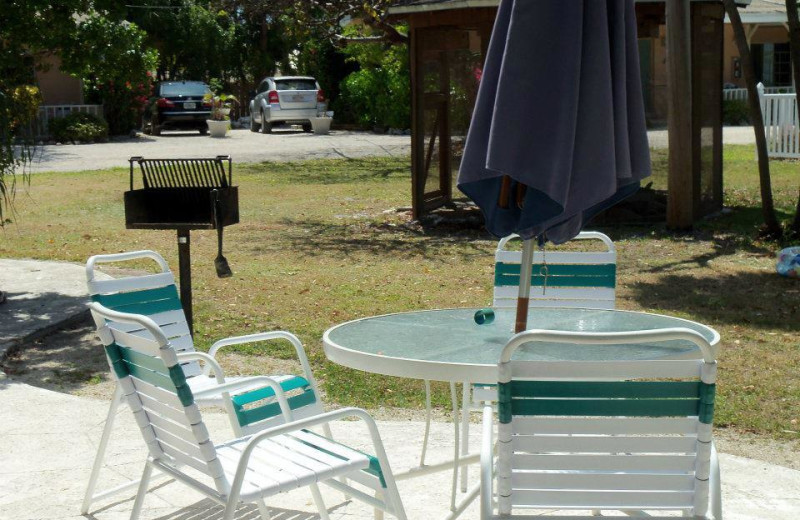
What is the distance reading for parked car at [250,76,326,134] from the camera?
30188 mm

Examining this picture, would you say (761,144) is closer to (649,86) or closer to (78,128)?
(649,86)

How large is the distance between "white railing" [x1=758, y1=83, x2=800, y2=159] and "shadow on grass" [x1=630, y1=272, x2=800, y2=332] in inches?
399

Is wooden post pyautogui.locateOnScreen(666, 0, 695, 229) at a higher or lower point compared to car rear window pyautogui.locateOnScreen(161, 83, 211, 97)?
lower

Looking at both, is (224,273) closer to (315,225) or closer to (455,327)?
(455,327)

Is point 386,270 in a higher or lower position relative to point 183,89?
lower

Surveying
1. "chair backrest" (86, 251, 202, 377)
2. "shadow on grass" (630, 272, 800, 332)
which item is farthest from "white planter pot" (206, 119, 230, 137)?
"chair backrest" (86, 251, 202, 377)

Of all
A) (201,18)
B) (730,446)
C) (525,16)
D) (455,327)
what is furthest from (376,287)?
(201,18)

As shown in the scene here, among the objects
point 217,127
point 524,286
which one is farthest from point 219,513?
point 217,127

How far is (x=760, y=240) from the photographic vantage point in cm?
1168

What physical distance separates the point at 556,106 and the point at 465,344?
958 mm

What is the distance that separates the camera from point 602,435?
2.91 metres

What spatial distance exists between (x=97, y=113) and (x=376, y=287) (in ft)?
72.9

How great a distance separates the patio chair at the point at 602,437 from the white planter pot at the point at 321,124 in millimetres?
27999

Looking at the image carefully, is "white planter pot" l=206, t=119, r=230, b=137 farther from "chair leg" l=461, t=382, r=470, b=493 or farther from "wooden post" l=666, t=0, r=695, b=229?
"chair leg" l=461, t=382, r=470, b=493
